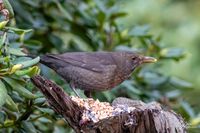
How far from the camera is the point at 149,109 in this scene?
10.6 feet

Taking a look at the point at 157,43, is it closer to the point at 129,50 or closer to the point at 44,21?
the point at 129,50

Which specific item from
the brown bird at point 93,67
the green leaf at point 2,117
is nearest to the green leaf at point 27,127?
the green leaf at point 2,117

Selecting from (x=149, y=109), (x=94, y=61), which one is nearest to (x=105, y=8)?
(x=94, y=61)

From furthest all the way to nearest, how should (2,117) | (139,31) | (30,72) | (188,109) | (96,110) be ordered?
(139,31) < (188,109) < (2,117) < (96,110) < (30,72)

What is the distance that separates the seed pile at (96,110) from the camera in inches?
125

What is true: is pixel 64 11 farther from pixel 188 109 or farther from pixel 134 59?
pixel 188 109

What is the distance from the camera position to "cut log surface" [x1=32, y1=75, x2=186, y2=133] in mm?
3137

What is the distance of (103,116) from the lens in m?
3.21

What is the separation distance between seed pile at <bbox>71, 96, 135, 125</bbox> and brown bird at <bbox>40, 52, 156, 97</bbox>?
0.71 m

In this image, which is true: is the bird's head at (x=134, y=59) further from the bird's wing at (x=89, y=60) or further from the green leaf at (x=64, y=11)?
the green leaf at (x=64, y=11)

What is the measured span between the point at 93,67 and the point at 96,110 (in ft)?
3.80

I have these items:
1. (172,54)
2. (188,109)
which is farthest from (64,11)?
(188,109)

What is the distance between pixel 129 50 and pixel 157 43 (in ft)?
0.87

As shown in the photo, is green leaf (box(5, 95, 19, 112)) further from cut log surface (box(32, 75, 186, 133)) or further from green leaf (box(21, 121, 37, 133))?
green leaf (box(21, 121, 37, 133))
